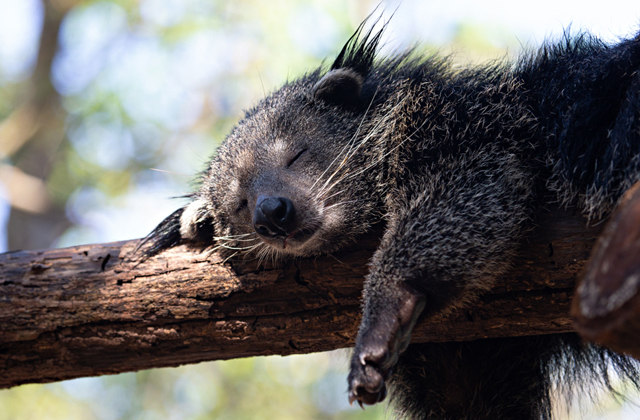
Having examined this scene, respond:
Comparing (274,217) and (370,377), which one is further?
(274,217)

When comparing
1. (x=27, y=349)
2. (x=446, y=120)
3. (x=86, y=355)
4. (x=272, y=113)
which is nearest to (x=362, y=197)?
(x=446, y=120)

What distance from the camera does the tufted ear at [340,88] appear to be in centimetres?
413

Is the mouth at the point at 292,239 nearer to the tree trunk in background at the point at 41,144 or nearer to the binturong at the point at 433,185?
the binturong at the point at 433,185

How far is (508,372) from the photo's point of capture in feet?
12.7

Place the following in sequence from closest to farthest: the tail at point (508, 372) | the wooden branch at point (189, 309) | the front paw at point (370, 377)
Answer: the front paw at point (370, 377) → the wooden branch at point (189, 309) → the tail at point (508, 372)

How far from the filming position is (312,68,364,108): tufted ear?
4.13 metres

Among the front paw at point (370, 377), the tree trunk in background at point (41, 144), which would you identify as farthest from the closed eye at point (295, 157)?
the tree trunk in background at point (41, 144)

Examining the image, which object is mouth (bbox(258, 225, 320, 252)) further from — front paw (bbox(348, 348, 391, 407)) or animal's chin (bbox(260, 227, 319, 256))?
front paw (bbox(348, 348, 391, 407))

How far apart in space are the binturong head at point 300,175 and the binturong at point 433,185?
1 centimetres

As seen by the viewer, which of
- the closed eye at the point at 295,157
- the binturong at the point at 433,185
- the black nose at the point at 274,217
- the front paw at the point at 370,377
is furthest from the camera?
the closed eye at the point at 295,157

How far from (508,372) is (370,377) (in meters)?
1.76

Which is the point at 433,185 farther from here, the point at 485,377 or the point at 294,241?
the point at 485,377

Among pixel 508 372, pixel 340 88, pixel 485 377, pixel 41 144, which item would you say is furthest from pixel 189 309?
pixel 41 144

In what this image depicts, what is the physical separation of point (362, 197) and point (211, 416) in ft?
27.4
